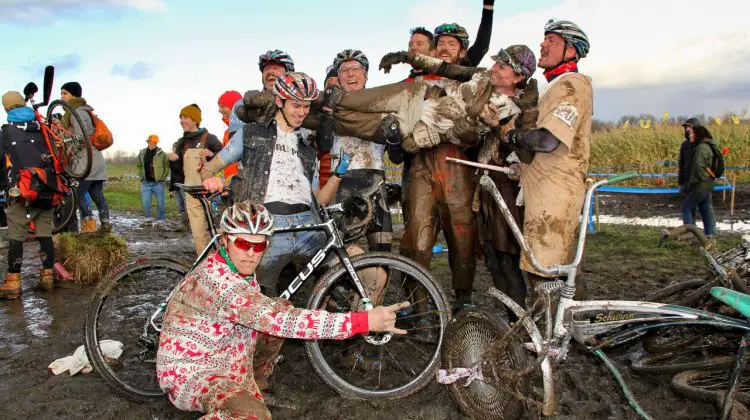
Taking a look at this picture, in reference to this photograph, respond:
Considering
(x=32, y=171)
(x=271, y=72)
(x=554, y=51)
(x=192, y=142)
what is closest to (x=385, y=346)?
(x=554, y=51)

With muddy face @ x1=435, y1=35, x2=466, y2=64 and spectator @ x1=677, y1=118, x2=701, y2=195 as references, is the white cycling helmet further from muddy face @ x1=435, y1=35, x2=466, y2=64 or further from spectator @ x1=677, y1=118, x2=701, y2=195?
spectator @ x1=677, y1=118, x2=701, y2=195

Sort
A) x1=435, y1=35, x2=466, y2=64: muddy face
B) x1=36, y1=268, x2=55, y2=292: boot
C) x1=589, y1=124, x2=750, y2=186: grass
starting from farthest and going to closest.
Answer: x1=589, y1=124, x2=750, y2=186: grass < x1=36, y1=268, x2=55, y2=292: boot < x1=435, y1=35, x2=466, y2=64: muddy face

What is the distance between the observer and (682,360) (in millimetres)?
3861

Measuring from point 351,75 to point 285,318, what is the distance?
2.70m

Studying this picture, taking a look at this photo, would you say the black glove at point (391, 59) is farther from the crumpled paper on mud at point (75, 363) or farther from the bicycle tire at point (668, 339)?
the crumpled paper on mud at point (75, 363)

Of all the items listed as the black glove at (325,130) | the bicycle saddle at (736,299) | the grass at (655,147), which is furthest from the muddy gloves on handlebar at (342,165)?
the grass at (655,147)

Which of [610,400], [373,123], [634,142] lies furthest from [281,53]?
[634,142]

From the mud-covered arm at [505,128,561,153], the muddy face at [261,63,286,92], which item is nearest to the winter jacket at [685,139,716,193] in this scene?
the mud-covered arm at [505,128,561,153]

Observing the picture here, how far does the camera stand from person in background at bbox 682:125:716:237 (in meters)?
9.61

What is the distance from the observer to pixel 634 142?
61.1 ft

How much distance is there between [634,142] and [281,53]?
16732 mm

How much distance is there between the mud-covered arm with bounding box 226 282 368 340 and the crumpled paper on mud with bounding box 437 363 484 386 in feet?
3.06

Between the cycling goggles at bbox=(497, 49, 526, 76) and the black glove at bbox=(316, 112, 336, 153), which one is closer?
the cycling goggles at bbox=(497, 49, 526, 76)

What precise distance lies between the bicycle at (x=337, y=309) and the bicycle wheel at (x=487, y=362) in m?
0.14
